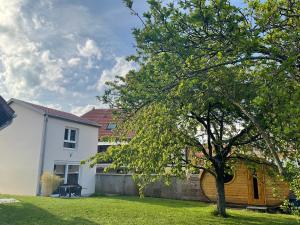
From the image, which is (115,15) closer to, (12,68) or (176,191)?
(12,68)

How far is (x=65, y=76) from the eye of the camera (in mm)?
19047

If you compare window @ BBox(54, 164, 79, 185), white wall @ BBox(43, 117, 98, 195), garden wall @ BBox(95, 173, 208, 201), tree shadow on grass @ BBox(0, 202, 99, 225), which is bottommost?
tree shadow on grass @ BBox(0, 202, 99, 225)

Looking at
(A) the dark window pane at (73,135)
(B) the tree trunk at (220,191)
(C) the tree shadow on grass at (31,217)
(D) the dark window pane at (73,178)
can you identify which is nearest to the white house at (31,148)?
(D) the dark window pane at (73,178)

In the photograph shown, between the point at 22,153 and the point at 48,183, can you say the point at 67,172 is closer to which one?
the point at 48,183

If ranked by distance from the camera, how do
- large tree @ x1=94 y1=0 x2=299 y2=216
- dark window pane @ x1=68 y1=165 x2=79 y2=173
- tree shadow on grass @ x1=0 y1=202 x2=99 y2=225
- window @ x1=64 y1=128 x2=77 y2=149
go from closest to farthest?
1. large tree @ x1=94 y1=0 x2=299 y2=216
2. tree shadow on grass @ x1=0 y1=202 x2=99 y2=225
3. window @ x1=64 y1=128 x2=77 y2=149
4. dark window pane @ x1=68 y1=165 x2=79 y2=173

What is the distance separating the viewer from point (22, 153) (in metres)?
19.9

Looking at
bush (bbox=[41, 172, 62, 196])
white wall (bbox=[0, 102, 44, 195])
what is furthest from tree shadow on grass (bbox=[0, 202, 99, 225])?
white wall (bbox=[0, 102, 44, 195])

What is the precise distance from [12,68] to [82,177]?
10.6 meters

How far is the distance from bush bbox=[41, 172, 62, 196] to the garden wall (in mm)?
5312

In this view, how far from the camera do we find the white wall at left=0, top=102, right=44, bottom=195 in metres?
19.4

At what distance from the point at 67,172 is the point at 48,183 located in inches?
137

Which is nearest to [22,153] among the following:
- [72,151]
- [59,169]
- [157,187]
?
[59,169]

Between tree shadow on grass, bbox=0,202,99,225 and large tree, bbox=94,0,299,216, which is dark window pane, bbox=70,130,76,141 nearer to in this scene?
tree shadow on grass, bbox=0,202,99,225

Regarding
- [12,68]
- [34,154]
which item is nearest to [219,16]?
[12,68]
